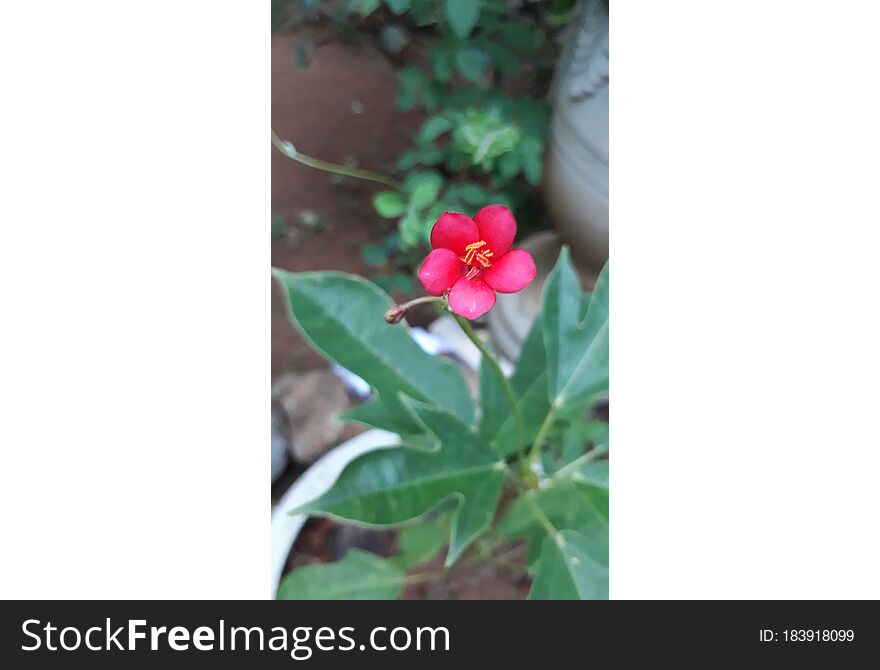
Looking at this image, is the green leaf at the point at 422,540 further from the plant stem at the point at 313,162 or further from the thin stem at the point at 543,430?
the plant stem at the point at 313,162

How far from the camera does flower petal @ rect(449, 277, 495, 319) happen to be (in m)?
0.40

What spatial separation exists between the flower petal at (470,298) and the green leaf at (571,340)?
261 millimetres

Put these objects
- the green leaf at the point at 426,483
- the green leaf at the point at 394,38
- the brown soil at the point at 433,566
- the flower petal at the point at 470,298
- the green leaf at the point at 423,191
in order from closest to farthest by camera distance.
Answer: the flower petal at the point at 470,298 < the green leaf at the point at 426,483 < the brown soil at the point at 433,566 < the green leaf at the point at 423,191 < the green leaf at the point at 394,38

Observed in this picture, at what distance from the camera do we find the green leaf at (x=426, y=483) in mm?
591

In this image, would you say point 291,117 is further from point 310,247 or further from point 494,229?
point 494,229

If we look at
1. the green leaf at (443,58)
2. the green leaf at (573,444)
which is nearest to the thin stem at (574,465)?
the green leaf at (573,444)

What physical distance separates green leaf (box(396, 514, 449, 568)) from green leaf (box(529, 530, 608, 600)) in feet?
0.62

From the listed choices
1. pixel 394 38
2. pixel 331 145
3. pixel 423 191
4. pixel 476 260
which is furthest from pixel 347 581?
pixel 331 145

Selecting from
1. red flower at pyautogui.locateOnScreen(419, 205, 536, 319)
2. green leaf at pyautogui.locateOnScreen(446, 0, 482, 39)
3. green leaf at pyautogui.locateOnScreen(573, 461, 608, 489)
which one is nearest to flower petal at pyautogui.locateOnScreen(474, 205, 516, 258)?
red flower at pyautogui.locateOnScreen(419, 205, 536, 319)

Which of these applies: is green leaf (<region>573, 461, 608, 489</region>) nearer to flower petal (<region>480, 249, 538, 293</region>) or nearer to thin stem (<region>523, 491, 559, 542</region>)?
thin stem (<region>523, 491, 559, 542</region>)

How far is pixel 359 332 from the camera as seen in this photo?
63 centimetres
